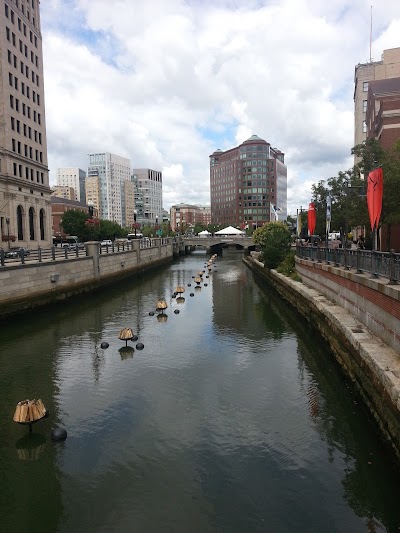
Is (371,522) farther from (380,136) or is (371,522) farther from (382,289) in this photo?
(380,136)

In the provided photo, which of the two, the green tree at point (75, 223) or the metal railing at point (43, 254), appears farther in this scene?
the green tree at point (75, 223)

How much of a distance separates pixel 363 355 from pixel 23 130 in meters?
72.3

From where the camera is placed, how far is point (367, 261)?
16.5 meters

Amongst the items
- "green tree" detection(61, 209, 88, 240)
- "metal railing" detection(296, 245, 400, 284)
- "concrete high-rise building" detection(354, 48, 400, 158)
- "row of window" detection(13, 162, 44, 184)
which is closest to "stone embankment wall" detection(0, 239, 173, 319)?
"metal railing" detection(296, 245, 400, 284)

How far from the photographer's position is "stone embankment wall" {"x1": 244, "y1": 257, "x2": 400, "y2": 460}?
9.98 meters

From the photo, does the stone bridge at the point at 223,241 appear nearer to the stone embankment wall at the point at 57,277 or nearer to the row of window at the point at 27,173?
the row of window at the point at 27,173

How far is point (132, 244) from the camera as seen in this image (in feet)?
187

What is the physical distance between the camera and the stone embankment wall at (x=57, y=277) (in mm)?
25875

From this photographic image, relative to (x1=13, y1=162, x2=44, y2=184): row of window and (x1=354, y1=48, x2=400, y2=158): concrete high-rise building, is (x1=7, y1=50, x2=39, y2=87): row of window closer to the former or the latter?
(x1=13, y1=162, x2=44, y2=184): row of window

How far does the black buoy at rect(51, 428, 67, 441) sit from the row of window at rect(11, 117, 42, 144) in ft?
218

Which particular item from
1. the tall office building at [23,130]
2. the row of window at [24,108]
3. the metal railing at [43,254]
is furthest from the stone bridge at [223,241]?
the row of window at [24,108]

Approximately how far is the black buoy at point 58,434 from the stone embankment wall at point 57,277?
1592 centimetres

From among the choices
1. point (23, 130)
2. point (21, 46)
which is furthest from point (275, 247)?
point (21, 46)

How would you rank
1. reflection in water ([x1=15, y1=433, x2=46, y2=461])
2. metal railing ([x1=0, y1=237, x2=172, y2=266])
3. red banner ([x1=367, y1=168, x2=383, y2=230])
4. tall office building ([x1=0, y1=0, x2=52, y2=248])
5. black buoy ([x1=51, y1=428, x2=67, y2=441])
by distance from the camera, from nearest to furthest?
reflection in water ([x1=15, y1=433, x2=46, y2=461])
black buoy ([x1=51, y1=428, x2=67, y2=441])
red banner ([x1=367, y1=168, x2=383, y2=230])
metal railing ([x1=0, y1=237, x2=172, y2=266])
tall office building ([x1=0, y1=0, x2=52, y2=248])
